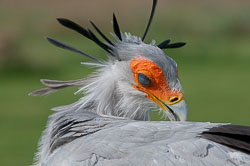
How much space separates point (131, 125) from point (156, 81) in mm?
471

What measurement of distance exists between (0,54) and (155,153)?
37.3ft

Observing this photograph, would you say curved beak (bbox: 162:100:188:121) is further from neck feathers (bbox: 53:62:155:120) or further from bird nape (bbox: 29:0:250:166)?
neck feathers (bbox: 53:62:155:120)

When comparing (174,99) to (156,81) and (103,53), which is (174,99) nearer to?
(156,81)

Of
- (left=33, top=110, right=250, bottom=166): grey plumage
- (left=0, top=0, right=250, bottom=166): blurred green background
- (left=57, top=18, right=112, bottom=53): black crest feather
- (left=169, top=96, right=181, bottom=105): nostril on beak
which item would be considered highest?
(left=0, top=0, right=250, bottom=166): blurred green background

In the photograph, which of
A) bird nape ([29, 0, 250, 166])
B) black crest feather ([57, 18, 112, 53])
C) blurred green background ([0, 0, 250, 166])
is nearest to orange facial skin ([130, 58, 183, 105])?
bird nape ([29, 0, 250, 166])

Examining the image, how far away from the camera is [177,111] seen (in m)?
4.14

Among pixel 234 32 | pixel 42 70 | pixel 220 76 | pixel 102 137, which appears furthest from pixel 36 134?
pixel 234 32

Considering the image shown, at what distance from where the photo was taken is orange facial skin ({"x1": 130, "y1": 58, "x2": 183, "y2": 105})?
166 inches

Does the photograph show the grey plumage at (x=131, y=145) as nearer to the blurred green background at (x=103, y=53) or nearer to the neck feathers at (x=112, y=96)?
the neck feathers at (x=112, y=96)

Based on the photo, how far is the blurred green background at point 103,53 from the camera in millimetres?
11719

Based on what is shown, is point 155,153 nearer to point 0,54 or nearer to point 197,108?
point 197,108

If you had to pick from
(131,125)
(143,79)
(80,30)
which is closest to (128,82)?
(143,79)

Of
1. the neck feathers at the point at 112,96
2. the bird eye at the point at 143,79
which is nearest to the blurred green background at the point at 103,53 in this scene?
the neck feathers at the point at 112,96

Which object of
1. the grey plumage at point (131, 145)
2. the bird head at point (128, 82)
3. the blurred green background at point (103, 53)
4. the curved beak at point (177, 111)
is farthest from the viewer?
the blurred green background at point (103, 53)
